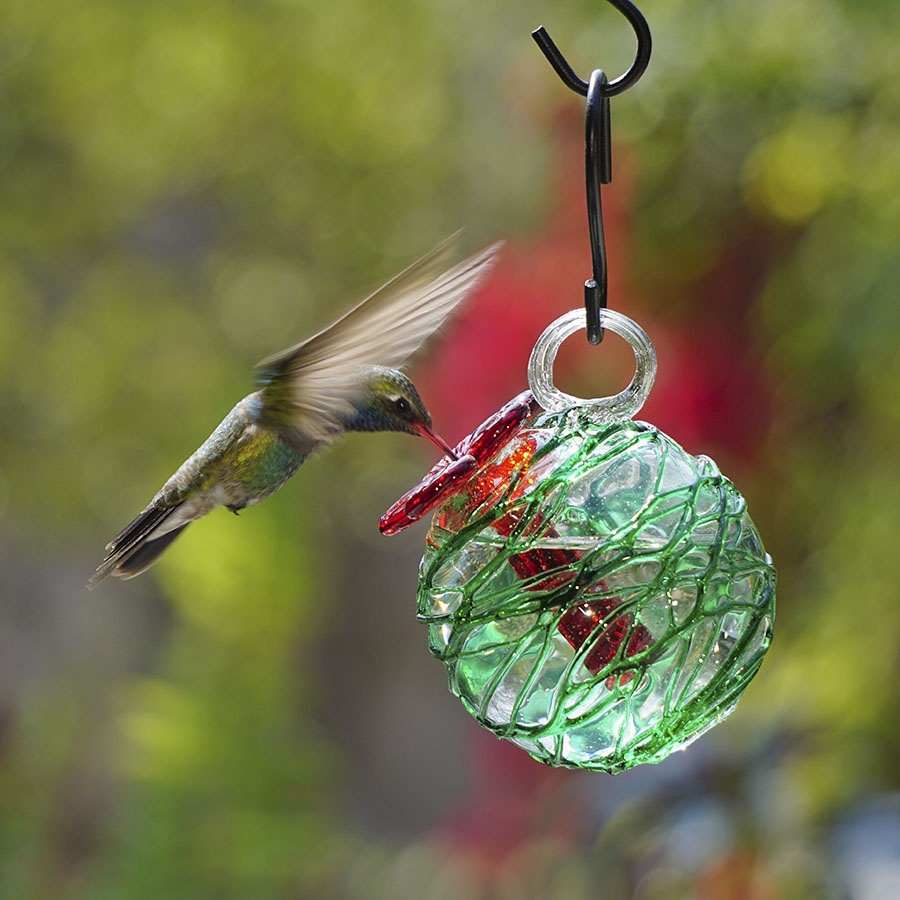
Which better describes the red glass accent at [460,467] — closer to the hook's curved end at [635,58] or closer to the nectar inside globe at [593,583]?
the nectar inside globe at [593,583]

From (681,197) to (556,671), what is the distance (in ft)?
5.68

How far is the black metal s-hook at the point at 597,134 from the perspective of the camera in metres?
0.77

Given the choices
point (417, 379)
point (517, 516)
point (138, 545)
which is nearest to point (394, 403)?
point (517, 516)

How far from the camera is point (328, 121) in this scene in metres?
4.24

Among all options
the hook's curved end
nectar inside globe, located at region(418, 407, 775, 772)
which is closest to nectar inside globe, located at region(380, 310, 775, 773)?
nectar inside globe, located at region(418, 407, 775, 772)

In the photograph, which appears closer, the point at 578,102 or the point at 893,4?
the point at 893,4

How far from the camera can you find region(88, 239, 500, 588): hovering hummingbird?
2.73ft

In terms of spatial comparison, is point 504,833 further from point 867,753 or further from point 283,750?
point 867,753

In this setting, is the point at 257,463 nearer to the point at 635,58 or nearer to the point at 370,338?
the point at 370,338

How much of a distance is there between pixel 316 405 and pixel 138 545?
7.6 inches

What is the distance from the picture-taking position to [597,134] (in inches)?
30.9

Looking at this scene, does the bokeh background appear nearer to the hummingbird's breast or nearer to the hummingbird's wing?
the hummingbird's wing

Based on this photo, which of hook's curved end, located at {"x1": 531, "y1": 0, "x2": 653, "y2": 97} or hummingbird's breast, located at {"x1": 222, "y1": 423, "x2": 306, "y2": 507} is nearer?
hook's curved end, located at {"x1": 531, "y1": 0, "x2": 653, "y2": 97}

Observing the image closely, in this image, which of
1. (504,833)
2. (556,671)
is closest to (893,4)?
(556,671)
